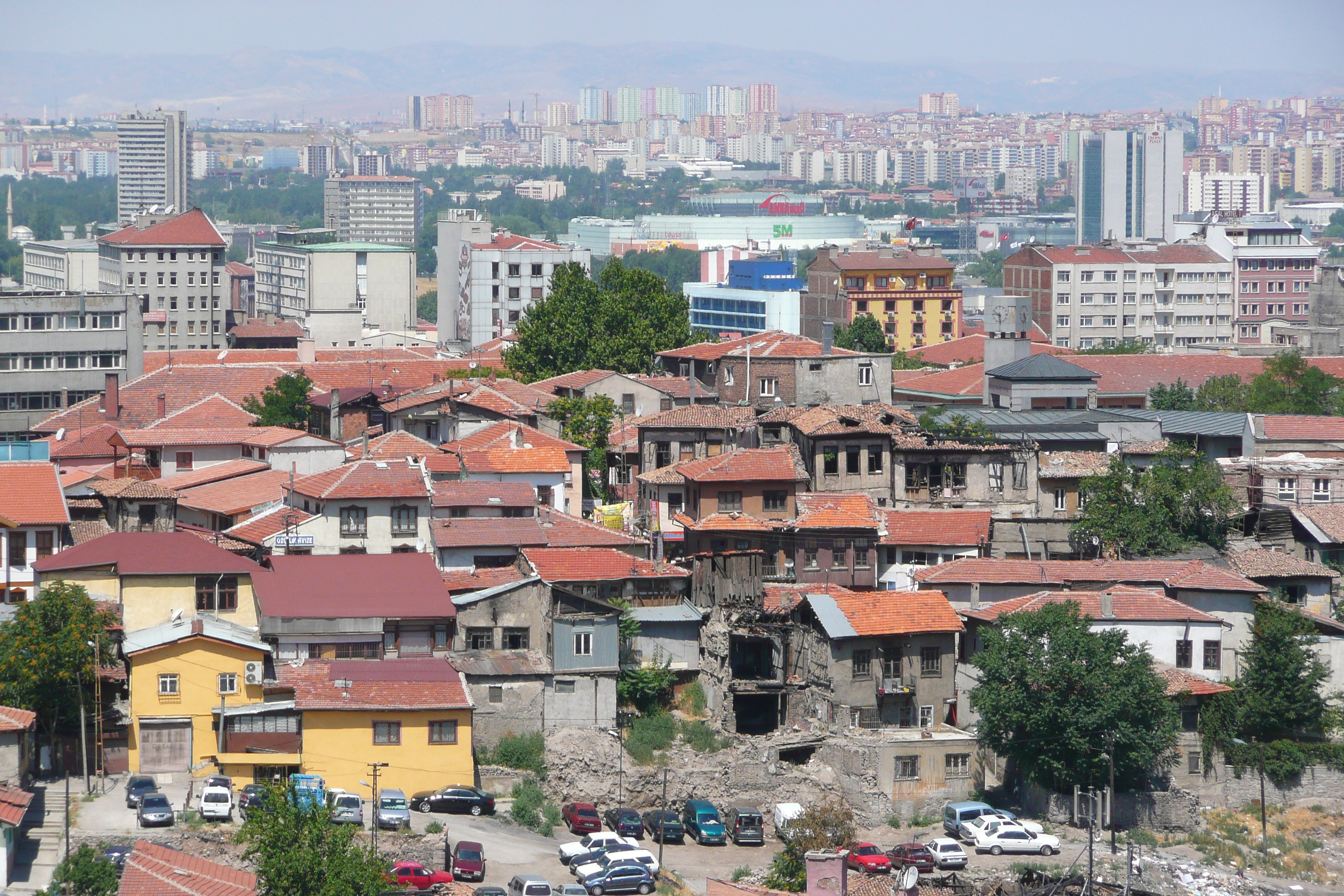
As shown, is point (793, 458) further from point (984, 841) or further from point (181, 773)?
point (181, 773)

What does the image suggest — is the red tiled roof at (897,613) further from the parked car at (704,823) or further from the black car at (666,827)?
the black car at (666,827)

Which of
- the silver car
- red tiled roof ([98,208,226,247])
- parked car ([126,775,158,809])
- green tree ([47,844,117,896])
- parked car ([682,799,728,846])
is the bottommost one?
parked car ([682,799,728,846])

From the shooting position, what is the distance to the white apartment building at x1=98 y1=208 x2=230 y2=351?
10569 centimetres

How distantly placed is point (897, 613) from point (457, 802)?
980 centimetres

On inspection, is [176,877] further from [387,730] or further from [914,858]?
[914,858]

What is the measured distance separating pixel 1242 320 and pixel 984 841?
87.1 metres

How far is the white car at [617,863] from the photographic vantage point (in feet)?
100

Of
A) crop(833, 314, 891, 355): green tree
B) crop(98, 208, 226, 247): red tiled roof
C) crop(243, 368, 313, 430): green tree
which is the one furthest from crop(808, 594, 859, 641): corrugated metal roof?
crop(98, 208, 226, 247): red tiled roof

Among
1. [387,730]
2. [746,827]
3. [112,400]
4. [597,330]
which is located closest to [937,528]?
[746,827]

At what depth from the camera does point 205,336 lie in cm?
10550

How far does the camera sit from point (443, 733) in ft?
112

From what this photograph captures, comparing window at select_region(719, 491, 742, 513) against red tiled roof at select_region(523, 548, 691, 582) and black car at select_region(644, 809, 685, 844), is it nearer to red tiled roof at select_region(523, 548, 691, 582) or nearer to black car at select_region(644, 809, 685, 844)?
red tiled roof at select_region(523, 548, 691, 582)

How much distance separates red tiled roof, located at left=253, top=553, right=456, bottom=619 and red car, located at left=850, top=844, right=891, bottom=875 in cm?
925

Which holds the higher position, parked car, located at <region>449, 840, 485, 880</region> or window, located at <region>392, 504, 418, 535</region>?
window, located at <region>392, 504, 418, 535</region>
